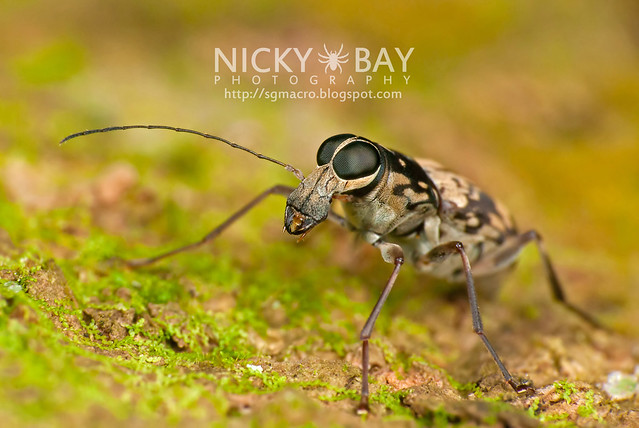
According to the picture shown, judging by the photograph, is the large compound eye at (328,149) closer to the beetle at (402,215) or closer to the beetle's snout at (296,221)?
the beetle at (402,215)

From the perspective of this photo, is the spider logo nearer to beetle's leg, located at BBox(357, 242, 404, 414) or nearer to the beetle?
the beetle

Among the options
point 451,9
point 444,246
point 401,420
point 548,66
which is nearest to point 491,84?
point 548,66

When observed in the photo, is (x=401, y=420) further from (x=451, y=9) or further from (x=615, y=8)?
(x=615, y=8)

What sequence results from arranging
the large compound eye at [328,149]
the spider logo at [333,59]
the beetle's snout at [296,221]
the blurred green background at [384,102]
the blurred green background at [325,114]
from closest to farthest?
the beetle's snout at [296,221], the large compound eye at [328,149], the blurred green background at [325,114], the blurred green background at [384,102], the spider logo at [333,59]

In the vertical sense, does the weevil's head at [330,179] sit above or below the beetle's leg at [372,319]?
above

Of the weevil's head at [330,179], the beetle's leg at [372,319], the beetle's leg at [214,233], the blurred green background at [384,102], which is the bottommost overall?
the beetle's leg at [372,319]

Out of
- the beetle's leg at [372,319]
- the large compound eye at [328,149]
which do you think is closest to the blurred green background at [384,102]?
the large compound eye at [328,149]

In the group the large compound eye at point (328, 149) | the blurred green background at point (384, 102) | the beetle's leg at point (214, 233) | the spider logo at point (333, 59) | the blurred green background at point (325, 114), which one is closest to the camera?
the large compound eye at point (328, 149)
